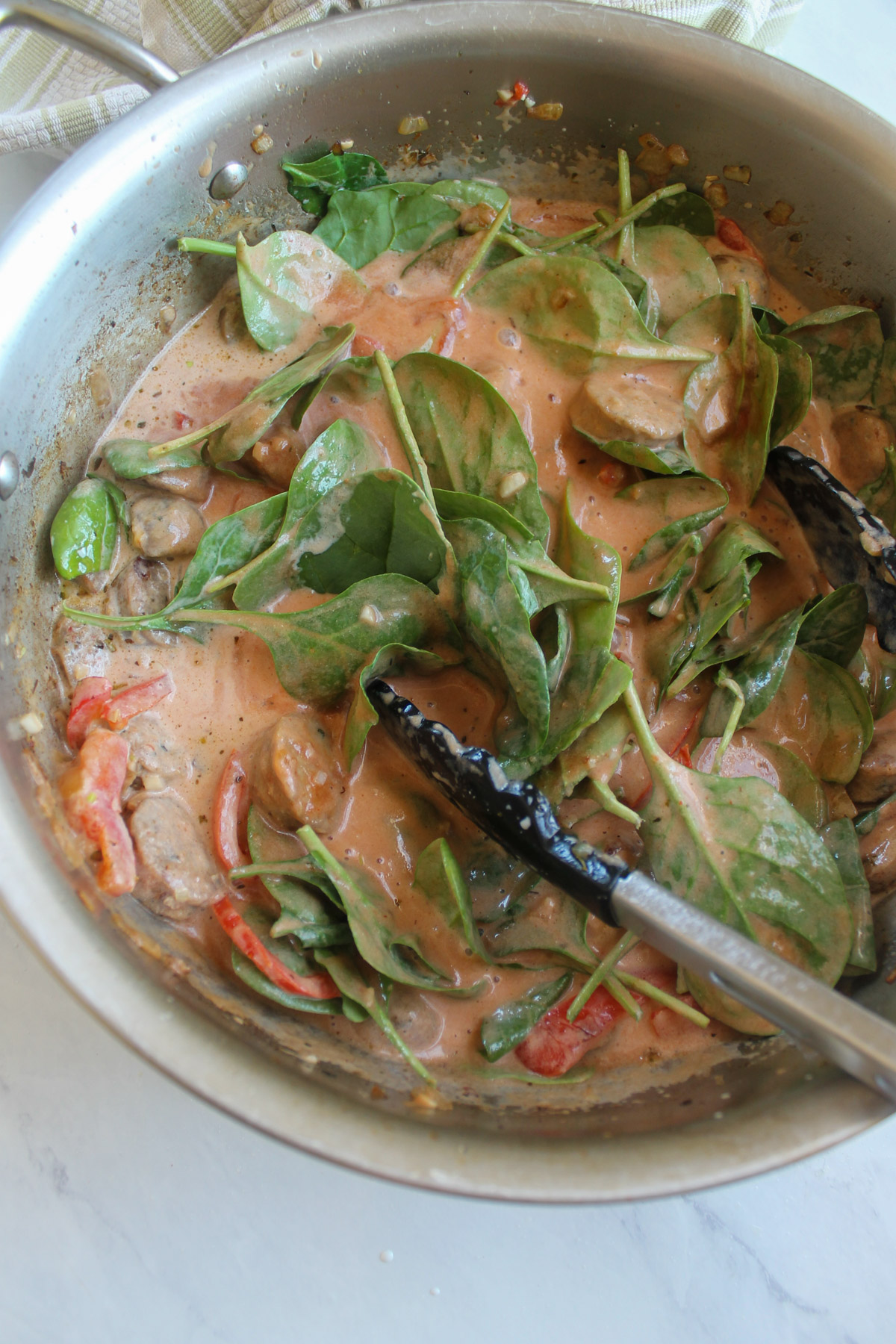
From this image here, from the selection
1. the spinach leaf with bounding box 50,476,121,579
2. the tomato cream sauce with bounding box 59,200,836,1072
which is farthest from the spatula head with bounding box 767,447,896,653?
the spinach leaf with bounding box 50,476,121,579

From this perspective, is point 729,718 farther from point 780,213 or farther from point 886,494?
point 780,213

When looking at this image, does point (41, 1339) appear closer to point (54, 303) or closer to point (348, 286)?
point (54, 303)

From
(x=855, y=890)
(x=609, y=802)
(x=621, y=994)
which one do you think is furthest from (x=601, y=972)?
(x=855, y=890)

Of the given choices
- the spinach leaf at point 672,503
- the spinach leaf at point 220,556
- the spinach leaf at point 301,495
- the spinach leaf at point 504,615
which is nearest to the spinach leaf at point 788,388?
the spinach leaf at point 672,503

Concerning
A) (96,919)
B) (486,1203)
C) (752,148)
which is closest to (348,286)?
(752,148)

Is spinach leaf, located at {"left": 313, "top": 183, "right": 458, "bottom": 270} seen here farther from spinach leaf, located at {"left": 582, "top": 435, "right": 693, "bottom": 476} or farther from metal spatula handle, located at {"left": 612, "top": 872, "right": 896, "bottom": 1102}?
metal spatula handle, located at {"left": 612, "top": 872, "right": 896, "bottom": 1102}

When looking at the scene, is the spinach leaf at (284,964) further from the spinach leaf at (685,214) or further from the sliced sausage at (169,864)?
the spinach leaf at (685,214)
